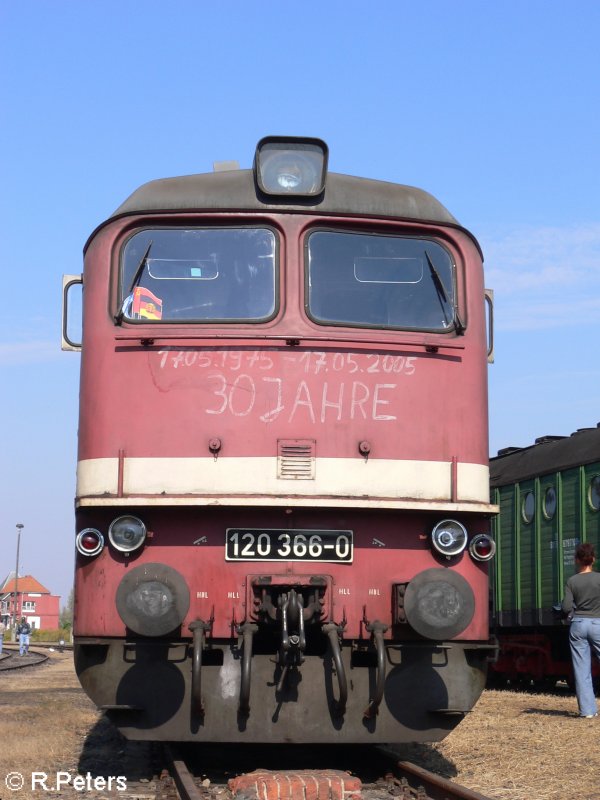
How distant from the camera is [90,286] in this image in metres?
7.57

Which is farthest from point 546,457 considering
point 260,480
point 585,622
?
point 260,480

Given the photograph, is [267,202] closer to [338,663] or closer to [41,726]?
[338,663]

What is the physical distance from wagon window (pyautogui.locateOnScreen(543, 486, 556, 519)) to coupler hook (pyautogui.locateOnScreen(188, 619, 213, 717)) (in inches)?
389

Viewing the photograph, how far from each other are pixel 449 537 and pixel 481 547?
0.22 metres

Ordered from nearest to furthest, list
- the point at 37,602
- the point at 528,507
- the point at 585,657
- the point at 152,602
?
the point at 152,602 → the point at 585,657 → the point at 528,507 → the point at 37,602

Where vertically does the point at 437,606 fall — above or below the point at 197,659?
above

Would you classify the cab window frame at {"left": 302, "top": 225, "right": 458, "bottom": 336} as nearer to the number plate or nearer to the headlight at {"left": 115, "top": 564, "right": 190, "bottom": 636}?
the number plate

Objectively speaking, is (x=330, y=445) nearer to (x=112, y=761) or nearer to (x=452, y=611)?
(x=452, y=611)

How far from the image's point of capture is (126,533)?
6926 mm

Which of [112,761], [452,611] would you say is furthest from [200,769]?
[452,611]

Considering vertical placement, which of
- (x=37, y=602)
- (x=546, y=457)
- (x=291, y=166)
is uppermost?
(x=291, y=166)

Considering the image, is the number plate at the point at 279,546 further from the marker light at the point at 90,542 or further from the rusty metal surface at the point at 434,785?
the rusty metal surface at the point at 434,785

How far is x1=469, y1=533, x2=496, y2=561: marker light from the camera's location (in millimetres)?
7141

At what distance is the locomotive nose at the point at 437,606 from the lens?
6.69 m
